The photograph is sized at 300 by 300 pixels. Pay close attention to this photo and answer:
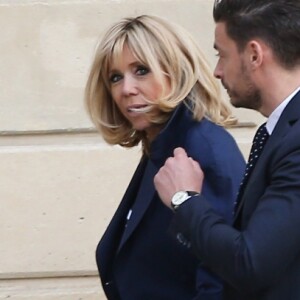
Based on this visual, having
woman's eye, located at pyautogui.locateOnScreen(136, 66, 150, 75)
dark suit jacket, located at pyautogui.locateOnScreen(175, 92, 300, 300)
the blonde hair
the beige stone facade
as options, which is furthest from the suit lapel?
the beige stone facade

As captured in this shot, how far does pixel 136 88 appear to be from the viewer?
8.79 ft

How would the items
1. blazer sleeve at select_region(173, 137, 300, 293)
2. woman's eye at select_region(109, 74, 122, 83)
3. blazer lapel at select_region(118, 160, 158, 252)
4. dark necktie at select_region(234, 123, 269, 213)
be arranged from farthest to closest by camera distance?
1. woman's eye at select_region(109, 74, 122, 83)
2. blazer lapel at select_region(118, 160, 158, 252)
3. dark necktie at select_region(234, 123, 269, 213)
4. blazer sleeve at select_region(173, 137, 300, 293)

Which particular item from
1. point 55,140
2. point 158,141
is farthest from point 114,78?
point 55,140

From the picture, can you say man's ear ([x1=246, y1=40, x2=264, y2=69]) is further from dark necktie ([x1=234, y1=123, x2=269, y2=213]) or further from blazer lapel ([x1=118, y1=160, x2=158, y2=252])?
blazer lapel ([x1=118, y1=160, x2=158, y2=252])

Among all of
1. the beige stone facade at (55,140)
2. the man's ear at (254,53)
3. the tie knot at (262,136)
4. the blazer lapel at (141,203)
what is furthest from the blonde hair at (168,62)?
the beige stone facade at (55,140)

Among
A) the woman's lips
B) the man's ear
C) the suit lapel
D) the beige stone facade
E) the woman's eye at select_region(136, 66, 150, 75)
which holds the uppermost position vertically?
the man's ear

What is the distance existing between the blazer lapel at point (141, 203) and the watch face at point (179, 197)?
49cm

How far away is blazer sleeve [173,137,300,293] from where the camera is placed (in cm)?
192

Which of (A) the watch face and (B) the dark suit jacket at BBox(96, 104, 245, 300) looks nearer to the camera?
(A) the watch face

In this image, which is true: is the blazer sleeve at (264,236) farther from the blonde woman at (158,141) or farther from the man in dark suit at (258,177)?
the blonde woman at (158,141)

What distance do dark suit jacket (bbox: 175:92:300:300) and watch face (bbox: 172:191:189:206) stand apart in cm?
2

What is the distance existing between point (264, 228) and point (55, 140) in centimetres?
234

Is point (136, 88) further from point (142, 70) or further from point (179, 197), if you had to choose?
point (179, 197)

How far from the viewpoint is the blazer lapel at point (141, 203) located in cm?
262
